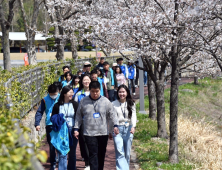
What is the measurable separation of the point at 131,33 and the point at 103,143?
3507 millimetres

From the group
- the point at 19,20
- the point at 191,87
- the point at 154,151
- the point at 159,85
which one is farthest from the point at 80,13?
the point at 19,20

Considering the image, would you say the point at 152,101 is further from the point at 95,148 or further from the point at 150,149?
the point at 95,148

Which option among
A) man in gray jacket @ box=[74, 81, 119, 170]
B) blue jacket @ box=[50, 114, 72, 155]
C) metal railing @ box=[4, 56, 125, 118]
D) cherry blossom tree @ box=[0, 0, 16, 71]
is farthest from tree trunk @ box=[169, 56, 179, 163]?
cherry blossom tree @ box=[0, 0, 16, 71]

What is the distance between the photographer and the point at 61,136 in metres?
6.13

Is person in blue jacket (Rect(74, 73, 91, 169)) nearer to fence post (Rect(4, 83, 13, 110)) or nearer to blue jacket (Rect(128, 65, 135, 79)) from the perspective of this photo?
fence post (Rect(4, 83, 13, 110))

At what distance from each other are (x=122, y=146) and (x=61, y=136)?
1.10m

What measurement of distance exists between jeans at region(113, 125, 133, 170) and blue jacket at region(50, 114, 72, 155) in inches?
34.0

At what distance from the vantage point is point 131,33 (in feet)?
29.0

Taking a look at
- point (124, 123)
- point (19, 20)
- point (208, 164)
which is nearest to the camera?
point (124, 123)

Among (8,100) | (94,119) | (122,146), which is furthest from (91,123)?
(8,100)

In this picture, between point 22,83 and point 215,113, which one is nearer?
point 22,83

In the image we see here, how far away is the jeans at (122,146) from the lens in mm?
6430

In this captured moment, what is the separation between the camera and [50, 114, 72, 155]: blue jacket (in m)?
6.07

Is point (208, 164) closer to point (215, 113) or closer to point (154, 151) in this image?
point (154, 151)
